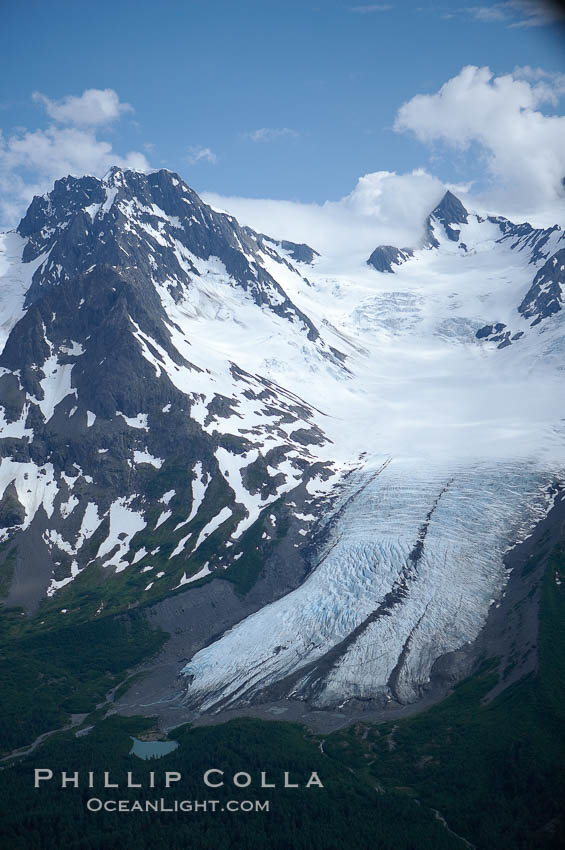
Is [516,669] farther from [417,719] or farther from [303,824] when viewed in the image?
[303,824]

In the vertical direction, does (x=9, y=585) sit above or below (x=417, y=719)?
above

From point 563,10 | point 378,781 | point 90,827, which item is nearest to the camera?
point 563,10

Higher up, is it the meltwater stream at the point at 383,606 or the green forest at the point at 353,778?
the meltwater stream at the point at 383,606

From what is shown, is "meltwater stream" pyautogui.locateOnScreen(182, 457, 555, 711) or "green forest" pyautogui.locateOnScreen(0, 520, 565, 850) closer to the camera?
"green forest" pyautogui.locateOnScreen(0, 520, 565, 850)

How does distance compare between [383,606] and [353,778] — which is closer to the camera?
[353,778]

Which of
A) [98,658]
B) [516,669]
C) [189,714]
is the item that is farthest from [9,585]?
[516,669]

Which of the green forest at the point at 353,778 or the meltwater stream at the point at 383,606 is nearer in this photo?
the green forest at the point at 353,778

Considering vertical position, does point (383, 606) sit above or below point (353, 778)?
above

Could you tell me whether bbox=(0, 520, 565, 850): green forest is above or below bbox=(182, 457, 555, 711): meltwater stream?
below
